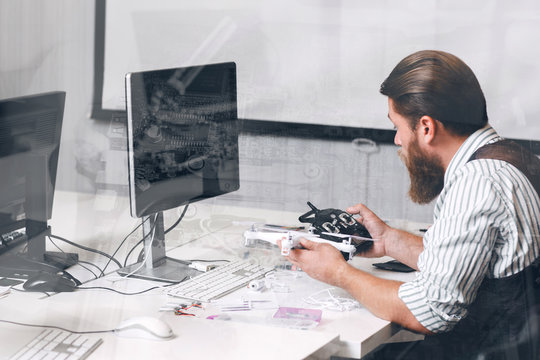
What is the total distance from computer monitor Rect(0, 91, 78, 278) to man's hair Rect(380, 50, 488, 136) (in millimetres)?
823

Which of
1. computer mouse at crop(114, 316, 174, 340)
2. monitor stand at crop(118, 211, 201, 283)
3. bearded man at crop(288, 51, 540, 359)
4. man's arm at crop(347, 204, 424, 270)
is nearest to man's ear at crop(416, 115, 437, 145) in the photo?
bearded man at crop(288, 51, 540, 359)

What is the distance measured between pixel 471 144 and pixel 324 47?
19.9 inches

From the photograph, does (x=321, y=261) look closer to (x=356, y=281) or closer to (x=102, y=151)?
(x=356, y=281)

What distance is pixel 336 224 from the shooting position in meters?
1.57

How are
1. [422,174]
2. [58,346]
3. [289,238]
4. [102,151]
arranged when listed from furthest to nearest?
[102,151], [422,174], [289,238], [58,346]

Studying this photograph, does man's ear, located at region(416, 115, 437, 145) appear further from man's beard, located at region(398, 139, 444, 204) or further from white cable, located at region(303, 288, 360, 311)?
white cable, located at region(303, 288, 360, 311)

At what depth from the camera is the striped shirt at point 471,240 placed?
3.82 feet

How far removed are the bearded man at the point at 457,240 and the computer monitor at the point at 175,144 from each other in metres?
0.32

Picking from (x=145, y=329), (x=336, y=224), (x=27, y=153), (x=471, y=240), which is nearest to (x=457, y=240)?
(x=471, y=240)

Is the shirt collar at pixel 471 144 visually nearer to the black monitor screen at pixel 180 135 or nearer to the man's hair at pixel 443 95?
the man's hair at pixel 443 95

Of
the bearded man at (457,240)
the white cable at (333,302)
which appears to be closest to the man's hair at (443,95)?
the bearded man at (457,240)

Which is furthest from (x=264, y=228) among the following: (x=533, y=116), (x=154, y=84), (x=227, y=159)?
(x=533, y=116)

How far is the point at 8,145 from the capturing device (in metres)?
1.36

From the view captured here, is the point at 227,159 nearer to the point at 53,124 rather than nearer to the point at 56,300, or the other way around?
the point at 53,124
